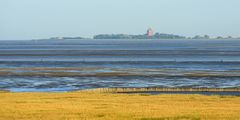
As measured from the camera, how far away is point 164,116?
27469mm

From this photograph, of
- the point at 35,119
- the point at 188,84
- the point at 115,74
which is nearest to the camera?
the point at 35,119

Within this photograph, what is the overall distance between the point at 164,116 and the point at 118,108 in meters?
4.65

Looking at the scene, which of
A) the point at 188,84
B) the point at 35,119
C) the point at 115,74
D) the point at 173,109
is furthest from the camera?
the point at 115,74

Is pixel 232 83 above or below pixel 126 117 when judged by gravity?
below

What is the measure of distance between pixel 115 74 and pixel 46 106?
54779mm

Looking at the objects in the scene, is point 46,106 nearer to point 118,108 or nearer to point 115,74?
point 118,108

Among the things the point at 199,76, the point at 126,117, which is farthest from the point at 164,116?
the point at 199,76

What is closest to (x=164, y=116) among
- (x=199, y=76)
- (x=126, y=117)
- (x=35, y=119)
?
(x=126, y=117)

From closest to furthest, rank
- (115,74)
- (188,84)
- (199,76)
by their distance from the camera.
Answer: (188,84)
(199,76)
(115,74)

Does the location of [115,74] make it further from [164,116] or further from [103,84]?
[164,116]

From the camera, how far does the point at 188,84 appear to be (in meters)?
68.0

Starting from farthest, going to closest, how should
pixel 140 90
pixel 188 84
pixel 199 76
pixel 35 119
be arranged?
pixel 199 76 < pixel 188 84 < pixel 140 90 < pixel 35 119

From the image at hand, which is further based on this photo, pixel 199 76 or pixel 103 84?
pixel 199 76

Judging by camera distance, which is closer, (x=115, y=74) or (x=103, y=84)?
(x=103, y=84)
